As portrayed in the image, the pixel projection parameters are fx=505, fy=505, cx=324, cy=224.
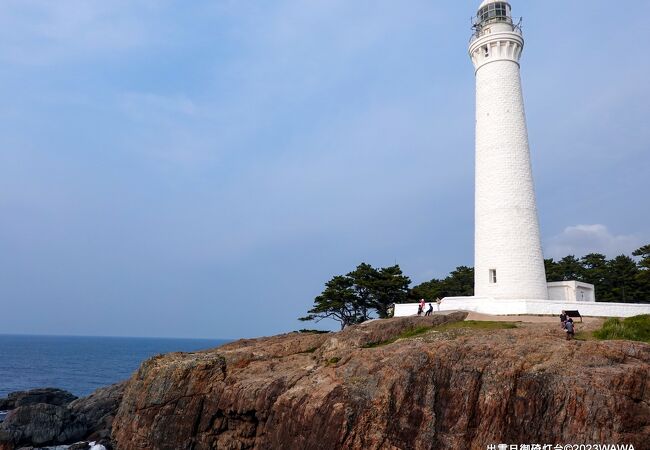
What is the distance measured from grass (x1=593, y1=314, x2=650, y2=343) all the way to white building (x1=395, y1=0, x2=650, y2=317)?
7474 millimetres

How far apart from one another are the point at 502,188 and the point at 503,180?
0.48 meters

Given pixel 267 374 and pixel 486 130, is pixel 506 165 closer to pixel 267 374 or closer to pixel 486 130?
pixel 486 130

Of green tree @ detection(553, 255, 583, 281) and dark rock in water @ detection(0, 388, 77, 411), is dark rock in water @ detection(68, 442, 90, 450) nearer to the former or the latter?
dark rock in water @ detection(0, 388, 77, 411)

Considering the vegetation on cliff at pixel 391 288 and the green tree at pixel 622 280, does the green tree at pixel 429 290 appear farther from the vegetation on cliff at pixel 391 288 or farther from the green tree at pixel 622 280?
the green tree at pixel 622 280

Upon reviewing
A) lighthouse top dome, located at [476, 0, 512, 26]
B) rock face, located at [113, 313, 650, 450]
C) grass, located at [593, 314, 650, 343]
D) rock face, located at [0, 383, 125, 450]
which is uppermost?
lighthouse top dome, located at [476, 0, 512, 26]

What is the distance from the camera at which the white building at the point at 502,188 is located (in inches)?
1160

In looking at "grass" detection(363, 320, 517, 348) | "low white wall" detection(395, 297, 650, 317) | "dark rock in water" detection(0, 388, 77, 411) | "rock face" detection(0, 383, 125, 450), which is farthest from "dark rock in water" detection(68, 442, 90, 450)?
"low white wall" detection(395, 297, 650, 317)

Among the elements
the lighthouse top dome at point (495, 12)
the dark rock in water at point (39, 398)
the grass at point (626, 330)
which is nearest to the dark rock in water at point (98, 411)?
the dark rock in water at point (39, 398)

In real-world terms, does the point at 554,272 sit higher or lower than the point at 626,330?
higher

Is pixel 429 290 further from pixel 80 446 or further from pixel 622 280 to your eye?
pixel 80 446

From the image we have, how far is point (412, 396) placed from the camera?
1611 centimetres

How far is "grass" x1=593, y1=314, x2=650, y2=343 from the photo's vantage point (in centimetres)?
1923

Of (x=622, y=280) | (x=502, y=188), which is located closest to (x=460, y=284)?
(x=622, y=280)

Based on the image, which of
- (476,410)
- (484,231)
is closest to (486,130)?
(484,231)
